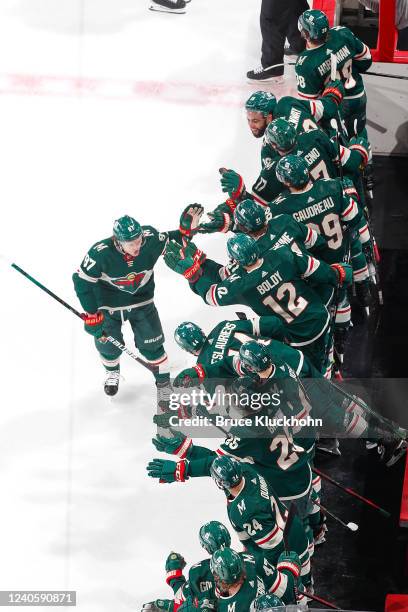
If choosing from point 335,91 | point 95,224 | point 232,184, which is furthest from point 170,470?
point 95,224

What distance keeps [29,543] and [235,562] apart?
78.2 inches

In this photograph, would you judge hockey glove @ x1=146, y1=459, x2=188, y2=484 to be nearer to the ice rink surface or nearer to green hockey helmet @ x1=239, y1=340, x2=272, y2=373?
green hockey helmet @ x1=239, y1=340, x2=272, y2=373

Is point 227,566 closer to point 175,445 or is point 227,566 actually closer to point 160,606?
point 160,606

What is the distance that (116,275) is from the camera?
7.58 m

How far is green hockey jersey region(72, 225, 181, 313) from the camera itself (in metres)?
7.51

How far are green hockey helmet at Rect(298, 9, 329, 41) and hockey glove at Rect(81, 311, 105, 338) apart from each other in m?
2.48

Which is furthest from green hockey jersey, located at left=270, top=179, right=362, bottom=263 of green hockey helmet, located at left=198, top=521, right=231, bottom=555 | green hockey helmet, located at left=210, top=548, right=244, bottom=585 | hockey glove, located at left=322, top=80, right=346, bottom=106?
green hockey helmet, located at left=210, top=548, right=244, bottom=585

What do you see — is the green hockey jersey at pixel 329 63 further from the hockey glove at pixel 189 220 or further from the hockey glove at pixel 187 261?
the hockey glove at pixel 187 261

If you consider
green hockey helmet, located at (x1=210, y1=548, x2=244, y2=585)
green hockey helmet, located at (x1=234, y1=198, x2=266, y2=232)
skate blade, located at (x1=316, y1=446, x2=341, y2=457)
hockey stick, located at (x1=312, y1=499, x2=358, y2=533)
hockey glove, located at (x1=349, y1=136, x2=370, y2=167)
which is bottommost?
hockey stick, located at (x1=312, y1=499, x2=358, y2=533)

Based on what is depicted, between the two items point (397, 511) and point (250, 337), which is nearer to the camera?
point (250, 337)

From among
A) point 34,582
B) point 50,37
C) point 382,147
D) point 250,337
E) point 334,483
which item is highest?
point 50,37

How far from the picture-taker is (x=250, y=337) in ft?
22.4

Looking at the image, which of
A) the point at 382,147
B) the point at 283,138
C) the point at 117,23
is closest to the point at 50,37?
the point at 117,23

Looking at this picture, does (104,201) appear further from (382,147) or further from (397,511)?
(397,511)
